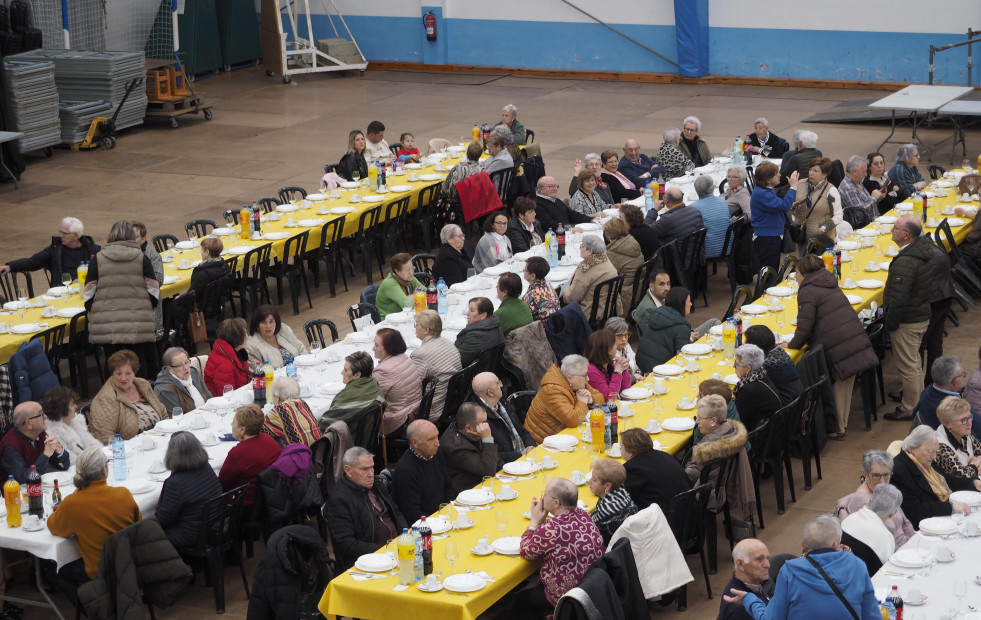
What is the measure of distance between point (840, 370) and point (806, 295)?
59 cm

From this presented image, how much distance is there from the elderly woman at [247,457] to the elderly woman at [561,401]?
1745 mm

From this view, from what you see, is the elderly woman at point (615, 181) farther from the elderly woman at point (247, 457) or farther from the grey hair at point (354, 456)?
the grey hair at point (354, 456)

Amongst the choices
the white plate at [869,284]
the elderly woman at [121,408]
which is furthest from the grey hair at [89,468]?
the white plate at [869,284]

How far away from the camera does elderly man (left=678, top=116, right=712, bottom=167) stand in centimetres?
1536

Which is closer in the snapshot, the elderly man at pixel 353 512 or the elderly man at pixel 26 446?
the elderly man at pixel 353 512

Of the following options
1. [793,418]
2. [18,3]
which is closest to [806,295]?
[793,418]

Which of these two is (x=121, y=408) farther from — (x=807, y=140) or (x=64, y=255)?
(x=807, y=140)

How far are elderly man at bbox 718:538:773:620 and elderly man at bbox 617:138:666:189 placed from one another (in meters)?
8.74

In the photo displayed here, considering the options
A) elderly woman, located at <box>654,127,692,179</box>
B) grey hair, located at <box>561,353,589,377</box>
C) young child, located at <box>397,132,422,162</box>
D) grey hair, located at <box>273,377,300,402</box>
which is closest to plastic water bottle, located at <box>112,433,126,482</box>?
grey hair, located at <box>273,377,300,402</box>

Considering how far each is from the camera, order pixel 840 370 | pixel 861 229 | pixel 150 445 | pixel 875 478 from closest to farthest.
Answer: pixel 875 478, pixel 150 445, pixel 840 370, pixel 861 229

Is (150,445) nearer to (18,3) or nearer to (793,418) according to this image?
(793,418)

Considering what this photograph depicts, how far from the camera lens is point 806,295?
944 centimetres

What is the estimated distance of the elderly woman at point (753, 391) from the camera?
27.6ft

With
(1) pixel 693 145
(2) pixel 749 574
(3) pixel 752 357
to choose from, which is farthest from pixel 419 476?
(1) pixel 693 145
